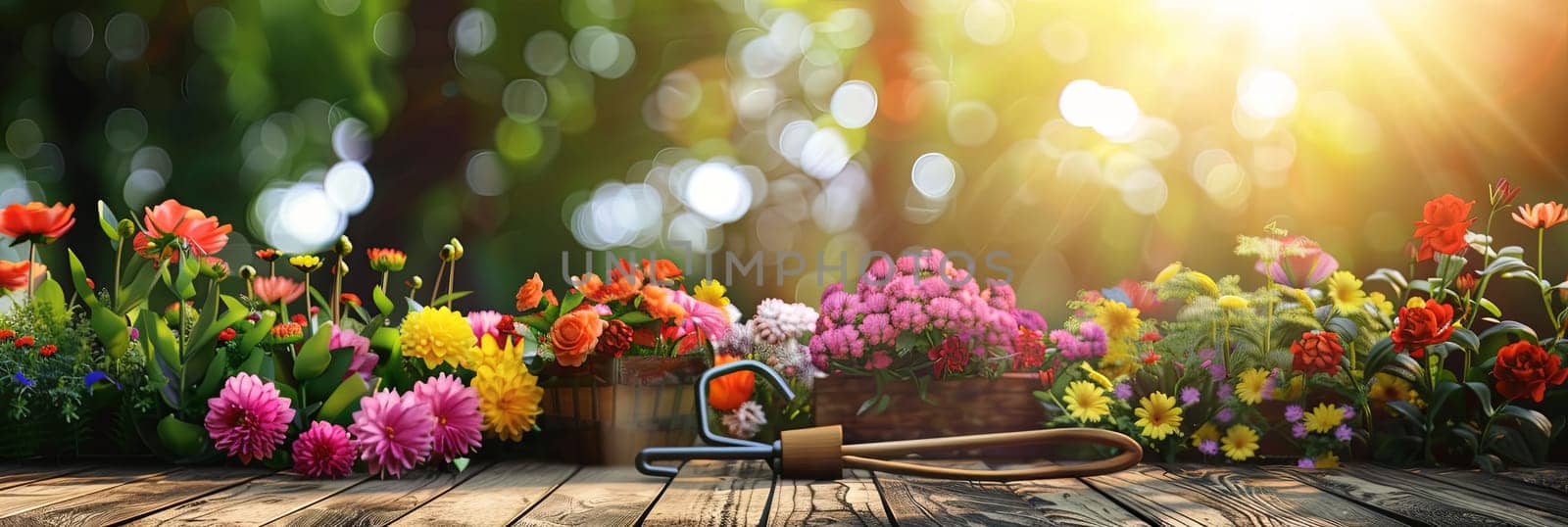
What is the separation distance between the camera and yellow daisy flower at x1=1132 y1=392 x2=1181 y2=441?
1.29 m

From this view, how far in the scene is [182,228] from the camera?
1177mm

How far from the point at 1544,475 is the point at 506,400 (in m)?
1.34

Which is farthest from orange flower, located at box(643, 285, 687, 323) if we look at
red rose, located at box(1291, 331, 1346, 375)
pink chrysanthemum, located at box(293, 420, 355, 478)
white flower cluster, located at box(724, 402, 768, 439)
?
red rose, located at box(1291, 331, 1346, 375)

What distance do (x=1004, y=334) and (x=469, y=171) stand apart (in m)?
1.29

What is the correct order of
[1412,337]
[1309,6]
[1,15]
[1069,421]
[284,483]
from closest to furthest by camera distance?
[284,483], [1412,337], [1069,421], [1309,6], [1,15]

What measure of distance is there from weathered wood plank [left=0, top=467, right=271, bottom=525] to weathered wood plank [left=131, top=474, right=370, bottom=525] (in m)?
0.02

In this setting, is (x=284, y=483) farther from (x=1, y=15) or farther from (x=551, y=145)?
(x=1, y=15)

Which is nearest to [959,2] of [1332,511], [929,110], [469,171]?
[929,110]

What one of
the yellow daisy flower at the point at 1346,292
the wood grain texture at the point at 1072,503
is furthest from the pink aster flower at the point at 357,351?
the yellow daisy flower at the point at 1346,292

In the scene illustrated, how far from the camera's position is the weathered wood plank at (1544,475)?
42.7 inches

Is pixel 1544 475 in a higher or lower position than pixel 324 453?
lower

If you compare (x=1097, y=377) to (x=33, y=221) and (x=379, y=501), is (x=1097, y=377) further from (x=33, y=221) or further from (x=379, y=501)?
(x=33, y=221)

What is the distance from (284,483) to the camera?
108 centimetres

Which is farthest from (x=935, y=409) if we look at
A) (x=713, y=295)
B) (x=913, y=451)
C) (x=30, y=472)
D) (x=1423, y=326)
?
(x=30, y=472)
